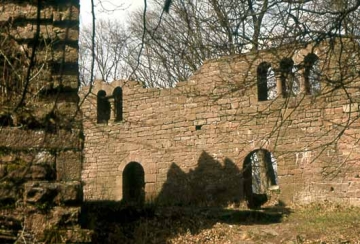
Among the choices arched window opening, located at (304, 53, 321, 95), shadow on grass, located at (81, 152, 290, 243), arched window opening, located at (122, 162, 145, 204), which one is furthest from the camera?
arched window opening, located at (122, 162, 145, 204)

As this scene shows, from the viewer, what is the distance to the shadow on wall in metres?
15.7

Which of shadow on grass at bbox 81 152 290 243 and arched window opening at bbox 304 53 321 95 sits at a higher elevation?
arched window opening at bbox 304 53 321 95

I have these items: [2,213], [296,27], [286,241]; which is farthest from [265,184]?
[2,213]

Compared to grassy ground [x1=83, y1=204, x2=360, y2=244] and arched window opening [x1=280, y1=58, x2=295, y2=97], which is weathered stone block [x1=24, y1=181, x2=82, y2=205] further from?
grassy ground [x1=83, y1=204, x2=360, y2=244]

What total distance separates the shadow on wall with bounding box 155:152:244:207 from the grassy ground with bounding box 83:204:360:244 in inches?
112

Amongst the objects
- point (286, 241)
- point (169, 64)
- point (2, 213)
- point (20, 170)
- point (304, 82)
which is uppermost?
point (169, 64)

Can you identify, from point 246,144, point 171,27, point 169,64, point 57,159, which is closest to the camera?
point 57,159

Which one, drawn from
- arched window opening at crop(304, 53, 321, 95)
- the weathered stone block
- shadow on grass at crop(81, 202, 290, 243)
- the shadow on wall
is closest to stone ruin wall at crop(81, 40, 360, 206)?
the shadow on wall

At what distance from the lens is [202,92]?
1675 centimetres

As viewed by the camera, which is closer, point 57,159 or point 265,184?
point 57,159

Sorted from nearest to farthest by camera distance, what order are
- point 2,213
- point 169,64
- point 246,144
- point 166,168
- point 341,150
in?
1. point 2,213
2. point 341,150
3. point 246,144
4. point 166,168
5. point 169,64

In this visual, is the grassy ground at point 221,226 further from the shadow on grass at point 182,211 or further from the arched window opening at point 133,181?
the arched window opening at point 133,181

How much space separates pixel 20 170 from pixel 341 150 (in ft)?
34.0

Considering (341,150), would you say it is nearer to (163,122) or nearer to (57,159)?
(163,122)
